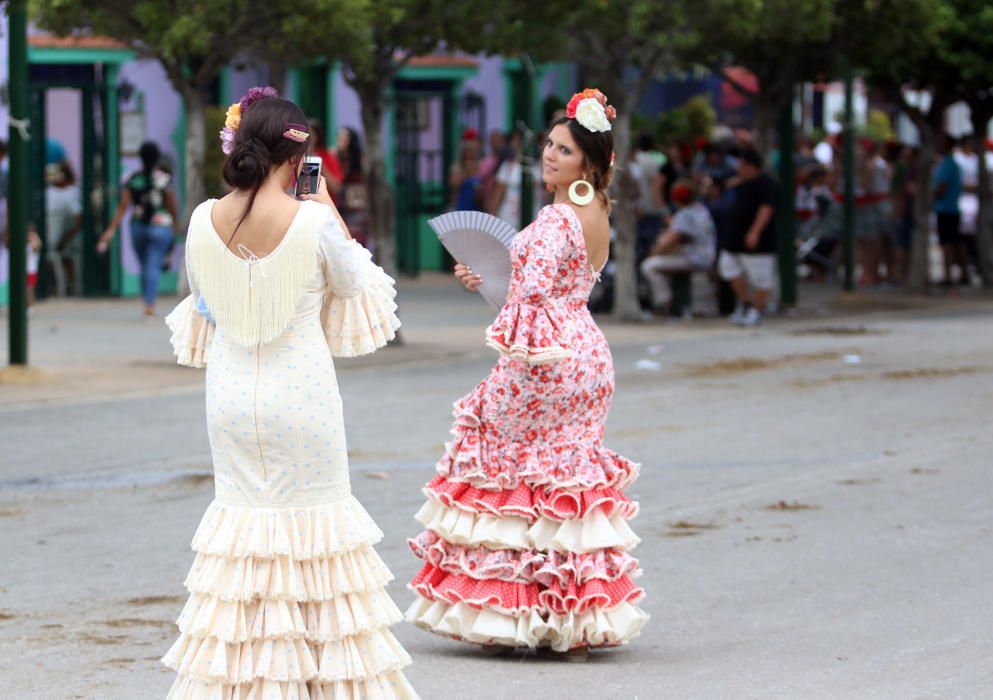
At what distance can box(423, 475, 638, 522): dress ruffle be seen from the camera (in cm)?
640

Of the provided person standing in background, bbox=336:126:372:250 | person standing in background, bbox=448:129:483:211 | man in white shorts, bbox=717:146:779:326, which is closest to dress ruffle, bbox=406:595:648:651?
man in white shorts, bbox=717:146:779:326

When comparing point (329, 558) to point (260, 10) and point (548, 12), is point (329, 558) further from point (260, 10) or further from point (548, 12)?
point (548, 12)

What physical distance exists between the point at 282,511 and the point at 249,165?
926 millimetres

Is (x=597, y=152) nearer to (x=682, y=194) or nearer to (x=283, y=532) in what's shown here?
(x=283, y=532)

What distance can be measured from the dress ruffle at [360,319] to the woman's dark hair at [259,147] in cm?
37

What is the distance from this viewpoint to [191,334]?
530 cm

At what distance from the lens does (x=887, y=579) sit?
7719mm

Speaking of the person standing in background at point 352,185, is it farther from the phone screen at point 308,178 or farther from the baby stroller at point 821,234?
the phone screen at point 308,178

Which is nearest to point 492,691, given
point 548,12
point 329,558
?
point 329,558

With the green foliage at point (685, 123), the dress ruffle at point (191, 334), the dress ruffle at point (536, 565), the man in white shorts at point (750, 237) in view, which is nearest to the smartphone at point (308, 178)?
the dress ruffle at point (191, 334)

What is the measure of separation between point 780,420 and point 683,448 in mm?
1397

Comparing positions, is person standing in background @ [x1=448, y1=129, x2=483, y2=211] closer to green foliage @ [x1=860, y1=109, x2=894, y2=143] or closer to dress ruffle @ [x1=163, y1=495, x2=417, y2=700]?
green foliage @ [x1=860, y1=109, x2=894, y2=143]

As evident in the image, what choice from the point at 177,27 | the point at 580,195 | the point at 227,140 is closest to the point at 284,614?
the point at 227,140

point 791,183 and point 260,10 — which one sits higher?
point 260,10
